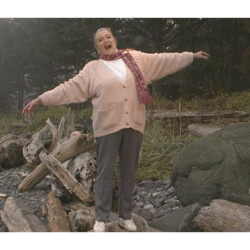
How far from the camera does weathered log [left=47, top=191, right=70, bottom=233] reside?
363 cm

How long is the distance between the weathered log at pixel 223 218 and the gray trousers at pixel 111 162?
0.75 metres

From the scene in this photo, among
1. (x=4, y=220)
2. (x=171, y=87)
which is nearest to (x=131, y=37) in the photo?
(x=171, y=87)

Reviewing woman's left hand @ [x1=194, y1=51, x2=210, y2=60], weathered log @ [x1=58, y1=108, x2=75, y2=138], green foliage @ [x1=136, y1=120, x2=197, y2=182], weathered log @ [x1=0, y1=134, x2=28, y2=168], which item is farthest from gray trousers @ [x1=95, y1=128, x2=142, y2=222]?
weathered log @ [x1=0, y1=134, x2=28, y2=168]

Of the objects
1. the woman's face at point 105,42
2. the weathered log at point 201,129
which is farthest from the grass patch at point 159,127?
the woman's face at point 105,42

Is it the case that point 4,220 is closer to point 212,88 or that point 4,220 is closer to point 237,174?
point 237,174

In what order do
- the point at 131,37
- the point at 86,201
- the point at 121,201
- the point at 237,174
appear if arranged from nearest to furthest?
the point at 121,201, the point at 237,174, the point at 86,201, the point at 131,37

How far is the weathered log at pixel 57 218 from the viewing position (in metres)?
3.63

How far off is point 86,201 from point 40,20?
5082mm

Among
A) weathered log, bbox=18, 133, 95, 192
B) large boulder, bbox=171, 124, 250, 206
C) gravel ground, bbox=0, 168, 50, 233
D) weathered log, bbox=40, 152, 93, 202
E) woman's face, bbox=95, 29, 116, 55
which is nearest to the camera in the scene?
woman's face, bbox=95, 29, 116, 55

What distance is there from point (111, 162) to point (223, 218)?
1149 millimetres

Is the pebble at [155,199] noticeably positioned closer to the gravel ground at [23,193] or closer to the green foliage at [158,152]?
the green foliage at [158,152]

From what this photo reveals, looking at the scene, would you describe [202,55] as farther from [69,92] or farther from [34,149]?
[34,149]

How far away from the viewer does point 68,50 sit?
7.30 metres

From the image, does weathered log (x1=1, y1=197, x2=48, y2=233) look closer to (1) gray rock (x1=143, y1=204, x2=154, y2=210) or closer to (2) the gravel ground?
(2) the gravel ground
